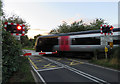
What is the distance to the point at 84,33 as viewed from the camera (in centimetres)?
1301

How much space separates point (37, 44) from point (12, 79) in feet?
45.9

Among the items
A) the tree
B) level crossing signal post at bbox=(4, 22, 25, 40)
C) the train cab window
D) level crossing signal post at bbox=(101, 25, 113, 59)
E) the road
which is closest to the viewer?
level crossing signal post at bbox=(4, 22, 25, 40)

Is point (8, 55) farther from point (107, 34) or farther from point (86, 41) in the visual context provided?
point (86, 41)

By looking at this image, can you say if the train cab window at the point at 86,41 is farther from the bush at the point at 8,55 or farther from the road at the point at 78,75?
the bush at the point at 8,55

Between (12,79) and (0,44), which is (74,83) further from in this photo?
(0,44)

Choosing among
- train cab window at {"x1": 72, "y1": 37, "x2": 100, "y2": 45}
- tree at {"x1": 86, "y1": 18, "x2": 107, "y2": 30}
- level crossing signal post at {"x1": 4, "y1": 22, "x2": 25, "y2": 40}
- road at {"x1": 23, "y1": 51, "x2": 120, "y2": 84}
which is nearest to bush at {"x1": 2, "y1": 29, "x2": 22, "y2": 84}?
level crossing signal post at {"x1": 4, "y1": 22, "x2": 25, "y2": 40}

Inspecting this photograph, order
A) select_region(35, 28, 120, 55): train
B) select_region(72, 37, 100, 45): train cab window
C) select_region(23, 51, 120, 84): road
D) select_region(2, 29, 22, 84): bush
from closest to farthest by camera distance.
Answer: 1. select_region(2, 29, 22, 84): bush
2. select_region(23, 51, 120, 84): road
3. select_region(35, 28, 120, 55): train
4. select_region(72, 37, 100, 45): train cab window

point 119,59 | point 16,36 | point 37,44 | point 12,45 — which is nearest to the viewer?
point 12,45

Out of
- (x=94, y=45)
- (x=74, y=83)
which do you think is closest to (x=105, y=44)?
(x=94, y=45)

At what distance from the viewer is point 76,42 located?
44.0 ft

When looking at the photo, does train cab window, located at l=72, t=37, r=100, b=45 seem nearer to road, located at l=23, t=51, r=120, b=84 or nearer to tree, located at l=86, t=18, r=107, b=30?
road, located at l=23, t=51, r=120, b=84

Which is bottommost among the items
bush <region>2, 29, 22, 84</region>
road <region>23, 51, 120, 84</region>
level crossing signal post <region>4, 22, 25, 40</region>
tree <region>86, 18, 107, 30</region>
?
road <region>23, 51, 120, 84</region>

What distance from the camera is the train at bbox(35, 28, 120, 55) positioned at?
11693 millimetres

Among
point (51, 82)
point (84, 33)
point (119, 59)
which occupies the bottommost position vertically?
point (51, 82)
